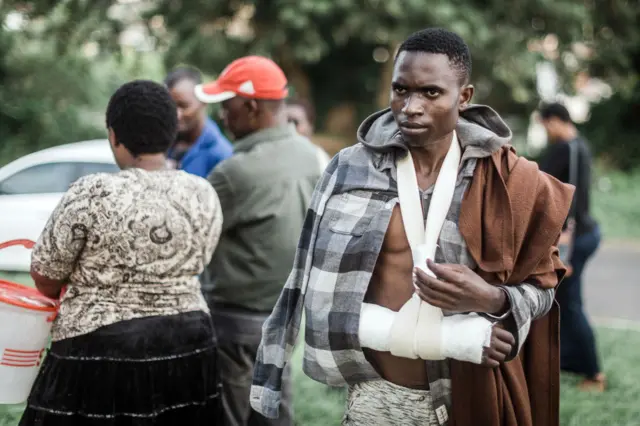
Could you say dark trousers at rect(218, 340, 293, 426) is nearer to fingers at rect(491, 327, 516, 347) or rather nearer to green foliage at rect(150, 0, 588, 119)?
fingers at rect(491, 327, 516, 347)

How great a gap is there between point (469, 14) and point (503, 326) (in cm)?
1263

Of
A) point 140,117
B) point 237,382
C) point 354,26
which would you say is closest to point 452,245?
point 140,117

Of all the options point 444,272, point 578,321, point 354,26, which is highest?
point 354,26

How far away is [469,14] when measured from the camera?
14156 mm

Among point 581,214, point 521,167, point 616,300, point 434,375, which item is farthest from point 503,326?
point 616,300

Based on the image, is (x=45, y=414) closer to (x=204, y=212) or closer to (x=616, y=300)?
(x=204, y=212)

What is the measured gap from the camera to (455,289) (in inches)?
86.2

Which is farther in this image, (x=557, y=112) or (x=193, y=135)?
(x=557, y=112)

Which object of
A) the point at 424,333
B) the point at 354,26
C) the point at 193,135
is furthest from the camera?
the point at 354,26

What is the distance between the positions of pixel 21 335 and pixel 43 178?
369 cm

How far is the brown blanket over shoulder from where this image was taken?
7.59 ft

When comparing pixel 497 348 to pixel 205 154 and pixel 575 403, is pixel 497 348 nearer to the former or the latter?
pixel 205 154

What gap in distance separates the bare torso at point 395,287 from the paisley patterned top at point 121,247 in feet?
3.13

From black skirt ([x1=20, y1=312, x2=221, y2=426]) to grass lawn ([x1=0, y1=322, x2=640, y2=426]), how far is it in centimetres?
172
